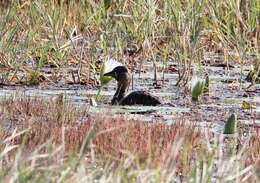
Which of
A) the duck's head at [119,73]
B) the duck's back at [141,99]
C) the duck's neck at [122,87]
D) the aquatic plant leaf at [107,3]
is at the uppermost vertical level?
the aquatic plant leaf at [107,3]

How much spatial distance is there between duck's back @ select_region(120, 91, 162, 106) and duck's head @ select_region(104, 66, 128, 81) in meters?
0.42

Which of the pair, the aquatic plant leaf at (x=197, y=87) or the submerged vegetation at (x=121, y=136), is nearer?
the submerged vegetation at (x=121, y=136)

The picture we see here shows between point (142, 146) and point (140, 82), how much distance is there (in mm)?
4020

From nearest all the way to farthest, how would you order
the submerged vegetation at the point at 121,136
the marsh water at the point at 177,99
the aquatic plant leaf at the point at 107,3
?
the submerged vegetation at the point at 121,136 → the marsh water at the point at 177,99 → the aquatic plant leaf at the point at 107,3

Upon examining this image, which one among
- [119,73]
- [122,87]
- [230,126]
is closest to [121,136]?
[230,126]

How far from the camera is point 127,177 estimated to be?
10.0ft

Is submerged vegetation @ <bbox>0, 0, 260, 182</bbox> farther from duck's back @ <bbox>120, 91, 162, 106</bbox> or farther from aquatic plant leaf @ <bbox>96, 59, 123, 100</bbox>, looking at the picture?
duck's back @ <bbox>120, 91, 162, 106</bbox>

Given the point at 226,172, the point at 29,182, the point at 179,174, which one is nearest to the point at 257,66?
the point at 179,174

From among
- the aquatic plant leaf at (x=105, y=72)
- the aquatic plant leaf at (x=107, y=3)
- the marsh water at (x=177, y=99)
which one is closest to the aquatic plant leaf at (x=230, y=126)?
the marsh water at (x=177, y=99)

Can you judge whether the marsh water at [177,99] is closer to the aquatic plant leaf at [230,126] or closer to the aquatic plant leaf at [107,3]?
the aquatic plant leaf at [230,126]

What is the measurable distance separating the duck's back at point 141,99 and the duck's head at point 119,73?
418mm

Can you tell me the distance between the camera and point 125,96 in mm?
6719

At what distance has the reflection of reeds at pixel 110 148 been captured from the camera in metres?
3.09

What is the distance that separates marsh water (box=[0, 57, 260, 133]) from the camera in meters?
5.79
